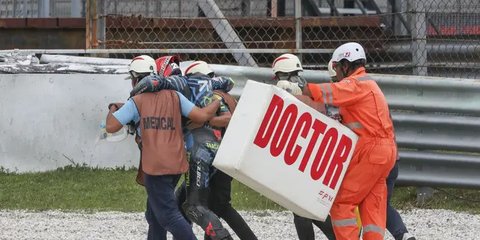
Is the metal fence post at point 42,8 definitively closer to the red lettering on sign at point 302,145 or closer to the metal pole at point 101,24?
the metal pole at point 101,24

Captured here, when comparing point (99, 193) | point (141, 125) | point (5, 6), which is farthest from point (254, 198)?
point (5, 6)

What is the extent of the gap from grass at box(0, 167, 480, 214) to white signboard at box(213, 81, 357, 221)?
11.0 feet

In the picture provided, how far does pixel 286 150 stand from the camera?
8297mm

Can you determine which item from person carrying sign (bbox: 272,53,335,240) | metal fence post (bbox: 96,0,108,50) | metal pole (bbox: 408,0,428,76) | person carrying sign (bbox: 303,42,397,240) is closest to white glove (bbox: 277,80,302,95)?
person carrying sign (bbox: 272,53,335,240)

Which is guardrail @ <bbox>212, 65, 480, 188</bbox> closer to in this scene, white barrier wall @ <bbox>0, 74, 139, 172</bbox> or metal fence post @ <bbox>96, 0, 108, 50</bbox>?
white barrier wall @ <bbox>0, 74, 139, 172</bbox>

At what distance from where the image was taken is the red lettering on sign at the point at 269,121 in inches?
322

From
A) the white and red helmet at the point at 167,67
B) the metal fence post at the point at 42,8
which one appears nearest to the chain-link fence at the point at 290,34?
the metal fence post at the point at 42,8

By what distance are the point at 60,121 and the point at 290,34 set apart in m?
2.81

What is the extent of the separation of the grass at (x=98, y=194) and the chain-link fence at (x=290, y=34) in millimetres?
1380

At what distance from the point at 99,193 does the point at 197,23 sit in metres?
2.79

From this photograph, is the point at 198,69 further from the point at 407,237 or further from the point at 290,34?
the point at 290,34

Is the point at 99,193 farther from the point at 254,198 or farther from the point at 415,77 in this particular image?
the point at 415,77

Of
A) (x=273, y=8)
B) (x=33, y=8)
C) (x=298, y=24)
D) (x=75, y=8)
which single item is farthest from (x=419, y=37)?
(x=33, y=8)

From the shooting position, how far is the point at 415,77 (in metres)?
11.8
